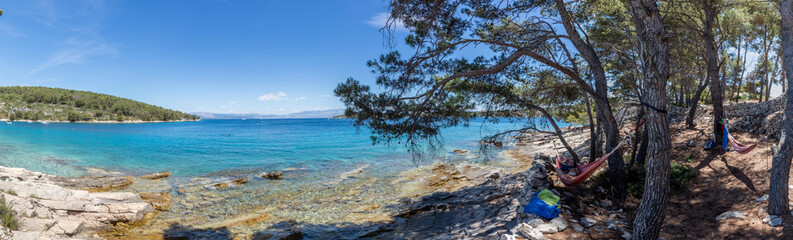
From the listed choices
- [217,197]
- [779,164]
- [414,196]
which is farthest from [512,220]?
[217,197]

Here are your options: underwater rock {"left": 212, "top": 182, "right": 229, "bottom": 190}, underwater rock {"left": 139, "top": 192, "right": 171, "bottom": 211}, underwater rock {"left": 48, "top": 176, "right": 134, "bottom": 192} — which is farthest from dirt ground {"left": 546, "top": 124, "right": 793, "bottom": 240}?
underwater rock {"left": 48, "top": 176, "right": 134, "bottom": 192}

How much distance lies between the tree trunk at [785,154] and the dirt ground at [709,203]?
206 millimetres

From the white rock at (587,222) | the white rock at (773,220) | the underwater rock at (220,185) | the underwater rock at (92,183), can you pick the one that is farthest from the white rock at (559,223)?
the underwater rock at (92,183)

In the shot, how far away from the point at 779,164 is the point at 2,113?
387ft

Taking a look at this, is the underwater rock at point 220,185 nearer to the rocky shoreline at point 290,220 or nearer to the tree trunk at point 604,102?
the rocky shoreline at point 290,220

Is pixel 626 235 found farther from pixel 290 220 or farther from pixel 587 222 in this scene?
pixel 290 220

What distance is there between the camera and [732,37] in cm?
1045

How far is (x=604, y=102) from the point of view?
18.2ft

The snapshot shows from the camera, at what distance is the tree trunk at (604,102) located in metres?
5.54

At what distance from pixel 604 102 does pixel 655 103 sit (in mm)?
2111

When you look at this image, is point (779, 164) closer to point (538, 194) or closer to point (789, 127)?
point (789, 127)

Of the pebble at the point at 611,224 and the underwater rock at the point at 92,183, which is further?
the underwater rock at the point at 92,183

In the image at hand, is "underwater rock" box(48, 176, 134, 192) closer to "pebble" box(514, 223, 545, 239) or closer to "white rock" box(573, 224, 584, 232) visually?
"pebble" box(514, 223, 545, 239)

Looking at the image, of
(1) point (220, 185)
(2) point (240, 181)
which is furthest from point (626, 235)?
(2) point (240, 181)
